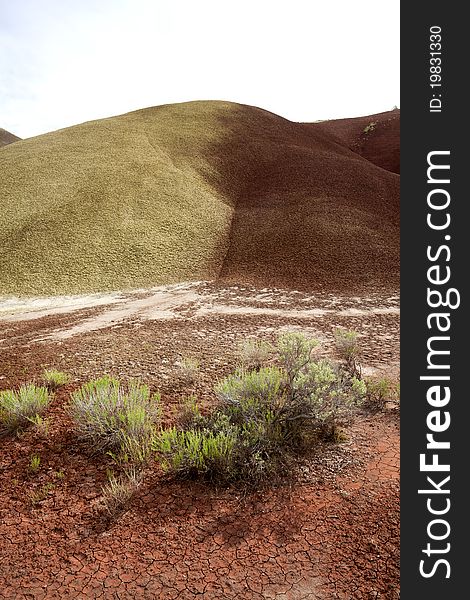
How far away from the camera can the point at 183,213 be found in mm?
26484

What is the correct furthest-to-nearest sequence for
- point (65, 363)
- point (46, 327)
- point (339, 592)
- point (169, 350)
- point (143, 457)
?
point (46, 327) → point (169, 350) → point (65, 363) → point (143, 457) → point (339, 592)

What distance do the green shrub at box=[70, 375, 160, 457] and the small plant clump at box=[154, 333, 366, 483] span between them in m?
0.28

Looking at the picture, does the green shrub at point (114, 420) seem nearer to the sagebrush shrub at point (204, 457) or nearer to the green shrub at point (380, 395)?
the sagebrush shrub at point (204, 457)

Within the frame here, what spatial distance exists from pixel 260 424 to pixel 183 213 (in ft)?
75.8

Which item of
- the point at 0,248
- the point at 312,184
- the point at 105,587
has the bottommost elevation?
the point at 105,587

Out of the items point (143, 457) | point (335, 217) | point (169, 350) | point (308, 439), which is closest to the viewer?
point (143, 457)

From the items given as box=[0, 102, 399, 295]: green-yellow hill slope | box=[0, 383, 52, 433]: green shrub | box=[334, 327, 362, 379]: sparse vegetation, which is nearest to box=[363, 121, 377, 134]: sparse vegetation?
box=[0, 102, 399, 295]: green-yellow hill slope

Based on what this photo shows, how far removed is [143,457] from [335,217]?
72.7 ft

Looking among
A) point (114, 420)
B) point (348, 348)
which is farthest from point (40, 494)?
point (348, 348)

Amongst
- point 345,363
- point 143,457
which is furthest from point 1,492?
point 345,363

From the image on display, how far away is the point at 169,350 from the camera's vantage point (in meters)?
8.91

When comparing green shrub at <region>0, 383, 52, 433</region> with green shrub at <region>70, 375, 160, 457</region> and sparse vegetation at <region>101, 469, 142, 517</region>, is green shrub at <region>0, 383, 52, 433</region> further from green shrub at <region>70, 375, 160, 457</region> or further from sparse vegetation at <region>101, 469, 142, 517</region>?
sparse vegetation at <region>101, 469, 142, 517</region>

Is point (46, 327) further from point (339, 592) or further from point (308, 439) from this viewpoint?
point (339, 592)

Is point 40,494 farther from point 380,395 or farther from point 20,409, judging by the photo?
point 380,395
